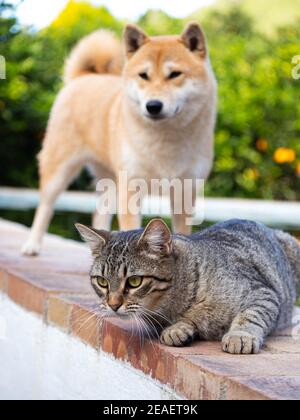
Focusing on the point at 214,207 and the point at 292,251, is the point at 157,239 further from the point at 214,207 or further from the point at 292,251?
the point at 214,207

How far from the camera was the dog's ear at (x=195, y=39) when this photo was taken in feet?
14.4

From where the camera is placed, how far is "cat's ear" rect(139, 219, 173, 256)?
2559mm

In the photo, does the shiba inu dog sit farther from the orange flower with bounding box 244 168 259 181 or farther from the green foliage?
the green foliage

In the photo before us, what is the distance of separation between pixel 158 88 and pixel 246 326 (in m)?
1.94

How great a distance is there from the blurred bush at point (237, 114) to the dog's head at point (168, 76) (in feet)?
19.4

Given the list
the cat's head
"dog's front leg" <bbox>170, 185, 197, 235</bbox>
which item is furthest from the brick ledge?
"dog's front leg" <bbox>170, 185, 197, 235</bbox>

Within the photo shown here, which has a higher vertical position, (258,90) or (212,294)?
(258,90)

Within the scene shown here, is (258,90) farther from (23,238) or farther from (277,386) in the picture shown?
(277,386)

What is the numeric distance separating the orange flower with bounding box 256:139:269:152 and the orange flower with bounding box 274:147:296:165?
0.30 m

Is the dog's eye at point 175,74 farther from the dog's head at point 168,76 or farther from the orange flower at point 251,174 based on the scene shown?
the orange flower at point 251,174

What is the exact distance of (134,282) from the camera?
2.54m

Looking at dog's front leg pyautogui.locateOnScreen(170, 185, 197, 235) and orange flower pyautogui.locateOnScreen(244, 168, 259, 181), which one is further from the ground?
orange flower pyautogui.locateOnScreen(244, 168, 259, 181)
